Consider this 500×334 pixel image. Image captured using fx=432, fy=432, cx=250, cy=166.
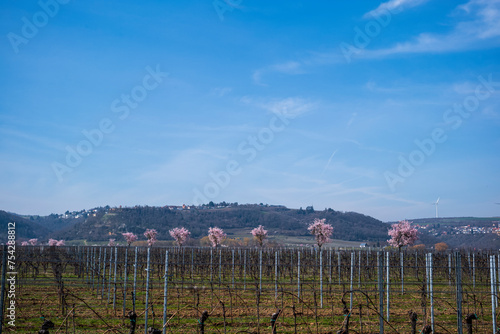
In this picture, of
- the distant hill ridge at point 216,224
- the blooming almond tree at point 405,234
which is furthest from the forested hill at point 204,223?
the blooming almond tree at point 405,234

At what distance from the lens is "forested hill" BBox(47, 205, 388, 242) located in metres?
149

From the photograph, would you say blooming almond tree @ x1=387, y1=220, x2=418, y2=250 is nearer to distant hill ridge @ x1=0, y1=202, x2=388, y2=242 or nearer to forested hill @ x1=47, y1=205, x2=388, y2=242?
forested hill @ x1=47, y1=205, x2=388, y2=242

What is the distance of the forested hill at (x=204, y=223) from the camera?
489 ft

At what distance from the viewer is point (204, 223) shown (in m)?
174

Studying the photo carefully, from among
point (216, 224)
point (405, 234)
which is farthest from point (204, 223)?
point (405, 234)

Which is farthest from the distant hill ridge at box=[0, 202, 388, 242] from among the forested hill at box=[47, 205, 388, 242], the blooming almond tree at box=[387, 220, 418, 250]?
the blooming almond tree at box=[387, 220, 418, 250]

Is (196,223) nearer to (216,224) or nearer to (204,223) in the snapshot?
(204,223)

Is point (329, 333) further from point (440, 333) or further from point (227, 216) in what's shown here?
point (227, 216)

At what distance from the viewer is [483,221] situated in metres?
197

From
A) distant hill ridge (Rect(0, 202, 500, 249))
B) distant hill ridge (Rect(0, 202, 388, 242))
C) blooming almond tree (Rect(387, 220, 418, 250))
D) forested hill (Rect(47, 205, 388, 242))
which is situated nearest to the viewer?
blooming almond tree (Rect(387, 220, 418, 250))

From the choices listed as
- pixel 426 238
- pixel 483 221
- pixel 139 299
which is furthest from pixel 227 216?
pixel 139 299

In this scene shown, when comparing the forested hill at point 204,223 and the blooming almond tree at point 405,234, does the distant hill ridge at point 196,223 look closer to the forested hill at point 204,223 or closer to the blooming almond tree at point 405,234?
the forested hill at point 204,223

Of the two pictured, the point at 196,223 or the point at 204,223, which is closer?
the point at 196,223

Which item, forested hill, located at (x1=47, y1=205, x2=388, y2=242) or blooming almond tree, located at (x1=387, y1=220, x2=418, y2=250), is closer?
blooming almond tree, located at (x1=387, y1=220, x2=418, y2=250)
